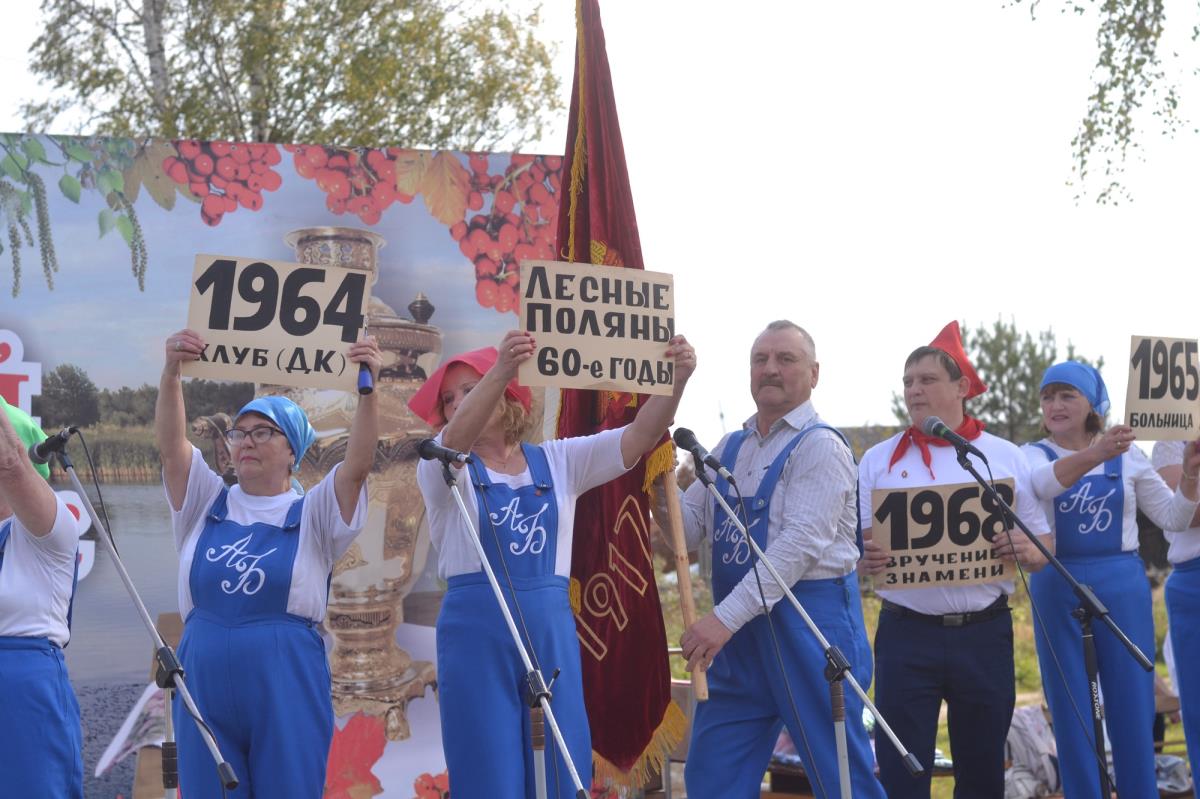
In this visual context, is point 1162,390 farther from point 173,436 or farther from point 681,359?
point 173,436

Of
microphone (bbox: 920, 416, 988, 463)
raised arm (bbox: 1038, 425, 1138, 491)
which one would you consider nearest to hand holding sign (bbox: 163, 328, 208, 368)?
microphone (bbox: 920, 416, 988, 463)

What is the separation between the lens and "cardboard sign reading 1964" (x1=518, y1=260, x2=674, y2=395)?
4023 mm

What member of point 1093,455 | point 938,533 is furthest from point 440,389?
point 1093,455

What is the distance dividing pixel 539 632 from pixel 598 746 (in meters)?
1.16

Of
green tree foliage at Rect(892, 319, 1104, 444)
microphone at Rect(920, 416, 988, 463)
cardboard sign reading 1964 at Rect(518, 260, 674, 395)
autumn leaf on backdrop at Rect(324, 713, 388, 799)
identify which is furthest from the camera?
green tree foliage at Rect(892, 319, 1104, 444)

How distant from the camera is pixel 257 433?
3.92m

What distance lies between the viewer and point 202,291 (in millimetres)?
3795

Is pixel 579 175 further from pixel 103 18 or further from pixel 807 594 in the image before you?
pixel 103 18

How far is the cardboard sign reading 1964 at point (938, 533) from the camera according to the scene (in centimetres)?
484

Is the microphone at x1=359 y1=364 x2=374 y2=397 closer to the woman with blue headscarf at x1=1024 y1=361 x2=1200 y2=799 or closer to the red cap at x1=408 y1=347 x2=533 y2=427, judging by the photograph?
the red cap at x1=408 y1=347 x2=533 y2=427

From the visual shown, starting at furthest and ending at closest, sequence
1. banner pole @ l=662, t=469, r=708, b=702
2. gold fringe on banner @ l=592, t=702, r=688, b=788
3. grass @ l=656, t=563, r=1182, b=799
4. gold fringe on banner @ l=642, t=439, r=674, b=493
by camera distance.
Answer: grass @ l=656, t=563, r=1182, b=799 < gold fringe on banner @ l=592, t=702, r=688, b=788 < gold fringe on banner @ l=642, t=439, r=674, b=493 < banner pole @ l=662, t=469, r=708, b=702

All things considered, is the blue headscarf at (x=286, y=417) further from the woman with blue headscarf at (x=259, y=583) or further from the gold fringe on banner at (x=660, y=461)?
the gold fringe on banner at (x=660, y=461)

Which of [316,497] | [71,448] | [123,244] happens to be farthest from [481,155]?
[316,497]

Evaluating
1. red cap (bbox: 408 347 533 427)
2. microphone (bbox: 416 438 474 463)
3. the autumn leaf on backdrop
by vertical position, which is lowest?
the autumn leaf on backdrop
